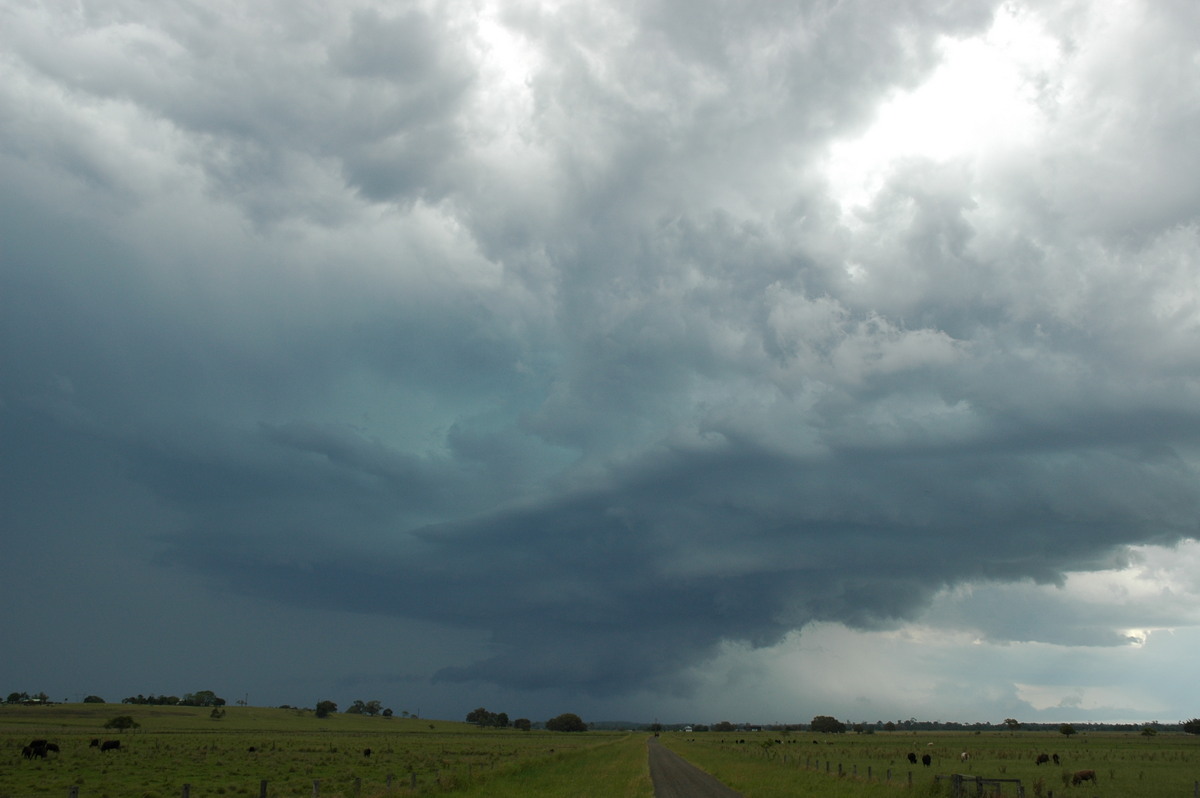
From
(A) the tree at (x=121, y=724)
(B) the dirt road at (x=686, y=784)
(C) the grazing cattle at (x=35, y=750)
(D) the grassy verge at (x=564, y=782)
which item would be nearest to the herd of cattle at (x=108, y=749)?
(C) the grazing cattle at (x=35, y=750)

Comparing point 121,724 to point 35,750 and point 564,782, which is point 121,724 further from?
point 564,782

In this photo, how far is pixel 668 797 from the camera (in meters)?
37.4

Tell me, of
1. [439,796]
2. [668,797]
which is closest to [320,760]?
[439,796]

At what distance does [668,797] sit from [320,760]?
4927cm

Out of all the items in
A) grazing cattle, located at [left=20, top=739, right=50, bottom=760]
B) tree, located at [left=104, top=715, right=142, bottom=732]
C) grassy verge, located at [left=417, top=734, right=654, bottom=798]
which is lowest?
tree, located at [left=104, top=715, right=142, bottom=732]

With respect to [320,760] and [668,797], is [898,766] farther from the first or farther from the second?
[320,760]

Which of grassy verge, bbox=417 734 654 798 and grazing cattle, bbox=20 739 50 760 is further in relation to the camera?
grazing cattle, bbox=20 739 50 760

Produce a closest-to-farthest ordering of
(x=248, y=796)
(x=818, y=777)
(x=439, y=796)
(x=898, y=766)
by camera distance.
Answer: (x=439, y=796), (x=248, y=796), (x=818, y=777), (x=898, y=766)

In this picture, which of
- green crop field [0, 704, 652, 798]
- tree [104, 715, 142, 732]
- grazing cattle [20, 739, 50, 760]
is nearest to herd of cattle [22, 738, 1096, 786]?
grazing cattle [20, 739, 50, 760]

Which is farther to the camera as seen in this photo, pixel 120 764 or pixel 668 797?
pixel 120 764

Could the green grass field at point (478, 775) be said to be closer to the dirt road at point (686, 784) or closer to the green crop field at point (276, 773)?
the green crop field at point (276, 773)

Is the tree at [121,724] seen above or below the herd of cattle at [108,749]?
below

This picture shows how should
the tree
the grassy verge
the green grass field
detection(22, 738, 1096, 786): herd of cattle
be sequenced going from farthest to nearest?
the tree → detection(22, 738, 1096, 786): herd of cattle → the green grass field → the grassy verge

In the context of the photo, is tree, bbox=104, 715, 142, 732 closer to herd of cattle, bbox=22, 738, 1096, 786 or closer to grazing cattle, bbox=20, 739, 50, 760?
herd of cattle, bbox=22, 738, 1096, 786
